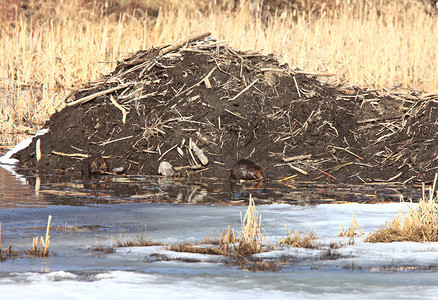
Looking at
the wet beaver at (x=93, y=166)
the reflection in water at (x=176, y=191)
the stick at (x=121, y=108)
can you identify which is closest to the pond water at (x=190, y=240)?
the reflection in water at (x=176, y=191)

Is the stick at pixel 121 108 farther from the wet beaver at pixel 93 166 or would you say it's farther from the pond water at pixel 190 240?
the pond water at pixel 190 240

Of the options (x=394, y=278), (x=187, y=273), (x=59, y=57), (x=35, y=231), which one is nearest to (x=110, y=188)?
(x=35, y=231)

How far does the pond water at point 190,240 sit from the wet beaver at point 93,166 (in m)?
0.39

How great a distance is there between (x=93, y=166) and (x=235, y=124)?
79.2 inches

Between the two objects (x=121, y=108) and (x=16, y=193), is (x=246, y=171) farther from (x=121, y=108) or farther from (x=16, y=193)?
(x=16, y=193)

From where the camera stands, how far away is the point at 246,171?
23.9ft

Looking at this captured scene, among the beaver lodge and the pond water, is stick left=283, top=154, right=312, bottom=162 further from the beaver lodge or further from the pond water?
the pond water

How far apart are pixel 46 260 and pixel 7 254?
28 cm

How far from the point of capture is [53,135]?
8.79 metres

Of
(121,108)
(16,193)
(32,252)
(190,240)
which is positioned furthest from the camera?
(121,108)

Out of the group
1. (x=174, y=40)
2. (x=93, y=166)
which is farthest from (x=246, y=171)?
(x=174, y=40)

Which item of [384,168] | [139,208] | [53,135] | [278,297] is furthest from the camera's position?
[53,135]

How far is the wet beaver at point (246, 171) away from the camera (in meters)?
7.28

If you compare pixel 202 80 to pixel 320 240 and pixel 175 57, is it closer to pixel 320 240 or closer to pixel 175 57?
pixel 175 57
